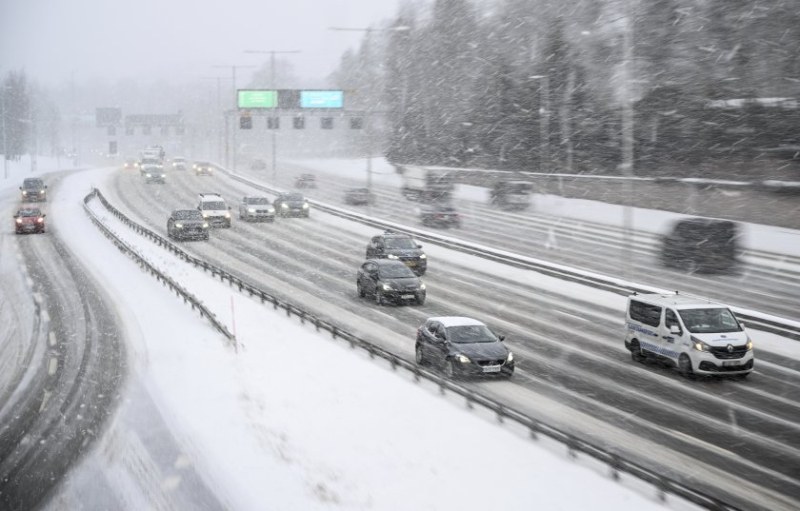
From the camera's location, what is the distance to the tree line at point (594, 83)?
5738cm

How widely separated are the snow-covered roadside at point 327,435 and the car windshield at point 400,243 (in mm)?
11464

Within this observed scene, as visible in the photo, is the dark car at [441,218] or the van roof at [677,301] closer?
the van roof at [677,301]

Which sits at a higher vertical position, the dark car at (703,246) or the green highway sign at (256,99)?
the green highway sign at (256,99)

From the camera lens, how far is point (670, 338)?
20188 millimetres

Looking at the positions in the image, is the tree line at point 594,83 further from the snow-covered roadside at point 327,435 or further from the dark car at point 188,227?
the snow-covered roadside at point 327,435

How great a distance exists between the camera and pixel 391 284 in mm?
28281

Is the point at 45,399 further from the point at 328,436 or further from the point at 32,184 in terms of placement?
the point at 32,184

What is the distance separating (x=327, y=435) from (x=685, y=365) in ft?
30.6

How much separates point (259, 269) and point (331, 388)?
1857 cm

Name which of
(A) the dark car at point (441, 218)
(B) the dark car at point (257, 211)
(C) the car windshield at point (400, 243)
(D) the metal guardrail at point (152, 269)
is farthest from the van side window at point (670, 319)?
(B) the dark car at point (257, 211)

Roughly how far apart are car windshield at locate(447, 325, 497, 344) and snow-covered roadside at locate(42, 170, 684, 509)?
183 centimetres

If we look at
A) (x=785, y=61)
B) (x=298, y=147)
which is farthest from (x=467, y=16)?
(x=298, y=147)

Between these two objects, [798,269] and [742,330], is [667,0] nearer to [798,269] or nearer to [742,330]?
A: [798,269]

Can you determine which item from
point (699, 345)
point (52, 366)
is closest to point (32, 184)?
point (52, 366)
